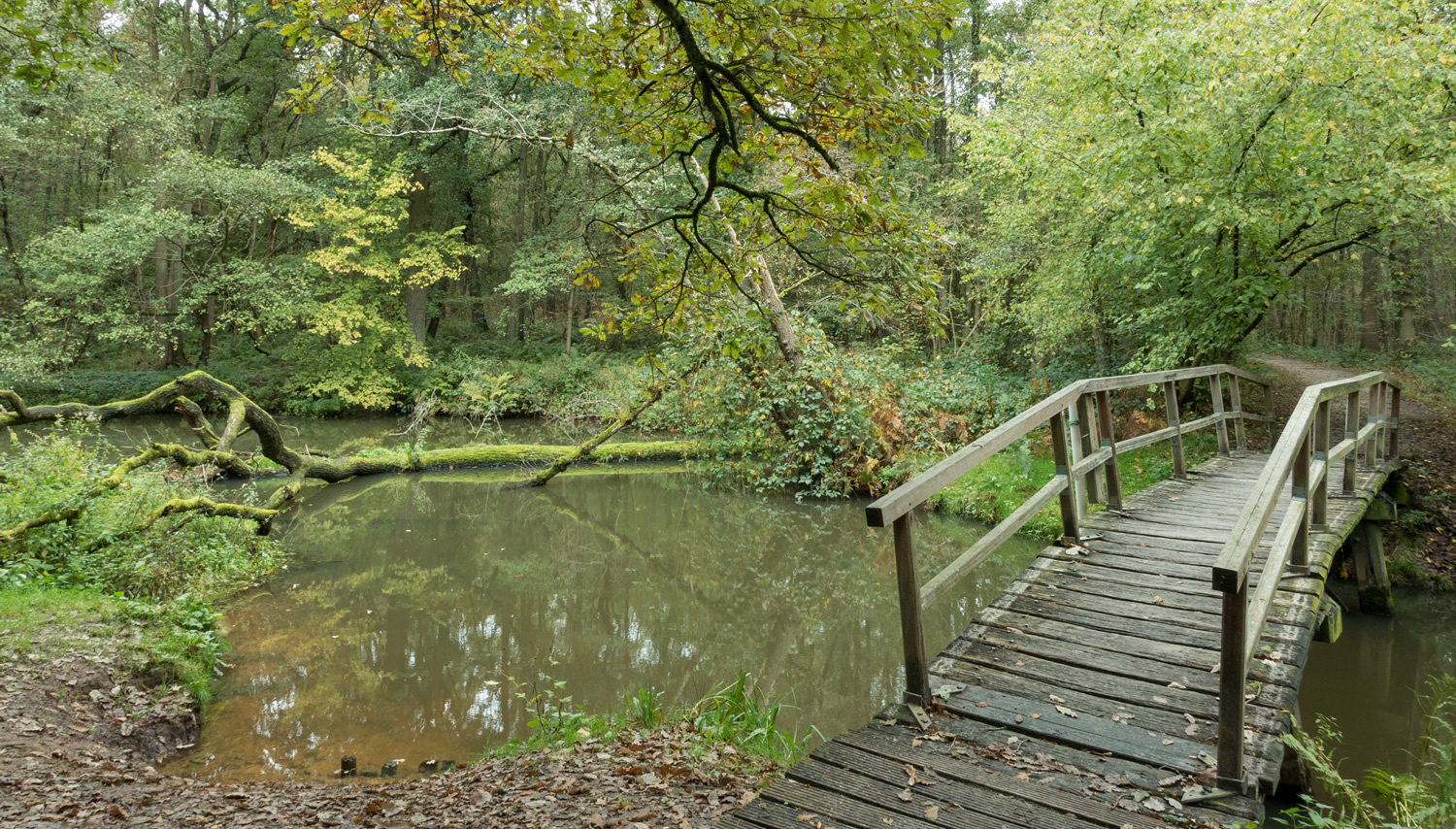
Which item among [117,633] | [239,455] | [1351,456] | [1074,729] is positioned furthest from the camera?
[239,455]

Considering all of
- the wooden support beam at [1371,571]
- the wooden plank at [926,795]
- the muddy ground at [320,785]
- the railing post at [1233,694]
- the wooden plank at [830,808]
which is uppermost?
the railing post at [1233,694]

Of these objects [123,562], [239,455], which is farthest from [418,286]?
[123,562]

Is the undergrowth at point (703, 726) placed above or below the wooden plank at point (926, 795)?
below

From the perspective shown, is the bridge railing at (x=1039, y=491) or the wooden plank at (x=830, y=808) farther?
the bridge railing at (x=1039, y=491)

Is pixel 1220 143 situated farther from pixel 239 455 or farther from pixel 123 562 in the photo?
pixel 239 455

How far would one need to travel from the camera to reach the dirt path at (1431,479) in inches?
350

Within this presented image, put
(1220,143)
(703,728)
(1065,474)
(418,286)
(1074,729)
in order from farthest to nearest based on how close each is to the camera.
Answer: (418,286)
(1220,143)
(1065,474)
(703,728)
(1074,729)

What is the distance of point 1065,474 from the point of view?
543cm

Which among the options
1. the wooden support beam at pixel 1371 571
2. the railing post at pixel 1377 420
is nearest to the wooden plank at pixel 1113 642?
the wooden support beam at pixel 1371 571

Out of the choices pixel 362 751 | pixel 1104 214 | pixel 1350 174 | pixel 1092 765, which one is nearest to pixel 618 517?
pixel 362 751

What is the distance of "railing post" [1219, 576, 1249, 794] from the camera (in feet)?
9.67

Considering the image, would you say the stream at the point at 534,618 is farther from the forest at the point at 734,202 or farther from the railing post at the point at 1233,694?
the railing post at the point at 1233,694

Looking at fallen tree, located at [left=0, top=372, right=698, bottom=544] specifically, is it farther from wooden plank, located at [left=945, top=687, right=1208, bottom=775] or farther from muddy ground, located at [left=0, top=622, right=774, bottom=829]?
wooden plank, located at [left=945, top=687, right=1208, bottom=775]

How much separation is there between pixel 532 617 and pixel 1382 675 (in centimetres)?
784
